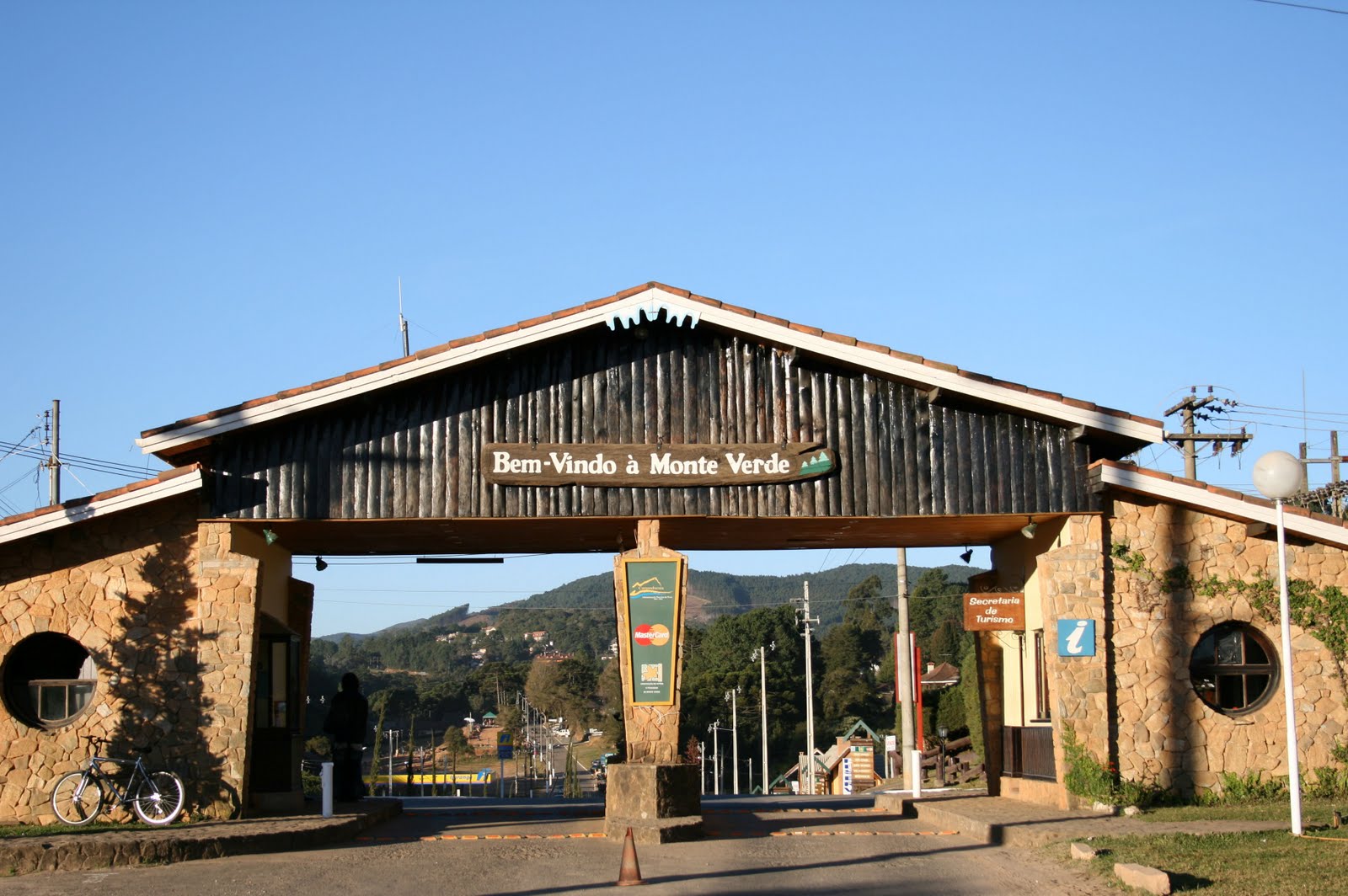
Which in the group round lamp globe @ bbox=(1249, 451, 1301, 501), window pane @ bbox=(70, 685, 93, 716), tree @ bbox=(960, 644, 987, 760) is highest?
round lamp globe @ bbox=(1249, 451, 1301, 501)

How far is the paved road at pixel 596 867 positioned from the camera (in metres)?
12.7

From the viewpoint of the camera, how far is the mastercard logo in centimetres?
1802

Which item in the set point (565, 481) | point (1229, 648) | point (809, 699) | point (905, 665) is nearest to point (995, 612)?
point (1229, 648)

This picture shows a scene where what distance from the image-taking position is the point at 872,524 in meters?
19.2

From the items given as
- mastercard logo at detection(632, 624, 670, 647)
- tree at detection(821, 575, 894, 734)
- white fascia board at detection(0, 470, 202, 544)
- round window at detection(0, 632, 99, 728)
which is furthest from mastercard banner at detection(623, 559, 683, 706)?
tree at detection(821, 575, 894, 734)

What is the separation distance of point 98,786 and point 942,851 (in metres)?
10.5

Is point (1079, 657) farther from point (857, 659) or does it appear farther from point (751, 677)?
point (857, 659)

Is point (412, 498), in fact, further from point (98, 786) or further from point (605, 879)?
point (605, 879)

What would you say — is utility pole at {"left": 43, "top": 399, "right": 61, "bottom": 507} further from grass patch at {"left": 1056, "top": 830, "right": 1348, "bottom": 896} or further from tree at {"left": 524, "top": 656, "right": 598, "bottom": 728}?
tree at {"left": 524, "top": 656, "right": 598, "bottom": 728}

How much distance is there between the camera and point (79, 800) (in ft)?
56.1

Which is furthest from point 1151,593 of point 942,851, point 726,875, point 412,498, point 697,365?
point 412,498

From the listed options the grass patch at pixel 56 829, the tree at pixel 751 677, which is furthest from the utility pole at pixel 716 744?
the grass patch at pixel 56 829

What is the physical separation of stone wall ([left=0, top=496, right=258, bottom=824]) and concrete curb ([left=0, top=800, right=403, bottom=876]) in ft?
4.95

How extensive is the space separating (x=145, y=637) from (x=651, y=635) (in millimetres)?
6679
